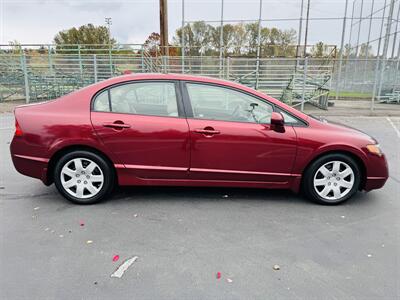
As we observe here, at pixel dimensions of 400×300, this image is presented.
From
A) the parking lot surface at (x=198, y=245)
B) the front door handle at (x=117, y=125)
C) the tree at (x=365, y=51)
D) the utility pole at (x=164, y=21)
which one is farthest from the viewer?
the tree at (x=365, y=51)

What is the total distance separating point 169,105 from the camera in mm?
3535

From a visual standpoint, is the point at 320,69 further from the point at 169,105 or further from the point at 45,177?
the point at 45,177

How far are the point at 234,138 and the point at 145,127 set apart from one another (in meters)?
0.98

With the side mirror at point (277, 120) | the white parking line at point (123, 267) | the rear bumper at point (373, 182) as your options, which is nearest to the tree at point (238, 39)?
the side mirror at point (277, 120)

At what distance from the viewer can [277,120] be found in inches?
135

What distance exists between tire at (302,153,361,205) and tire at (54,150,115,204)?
7.56 ft

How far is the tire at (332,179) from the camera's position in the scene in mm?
3609

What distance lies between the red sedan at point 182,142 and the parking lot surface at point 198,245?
0.95 ft

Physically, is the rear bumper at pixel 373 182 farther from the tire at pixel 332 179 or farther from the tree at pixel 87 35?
the tree at pixel 87 35

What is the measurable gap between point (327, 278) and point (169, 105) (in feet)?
7.50

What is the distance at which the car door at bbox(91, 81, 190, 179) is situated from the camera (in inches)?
135

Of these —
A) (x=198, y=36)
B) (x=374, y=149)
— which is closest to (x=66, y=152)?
(x=374, y=149)

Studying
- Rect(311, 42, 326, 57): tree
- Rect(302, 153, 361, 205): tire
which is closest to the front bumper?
Rect(302, 153, 361, 205): tire

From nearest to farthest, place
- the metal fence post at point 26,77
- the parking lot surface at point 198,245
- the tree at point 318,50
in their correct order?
the parking lot surface at point 198,245 < the metal fence post at point 26,77 < the tree at point 318,50
